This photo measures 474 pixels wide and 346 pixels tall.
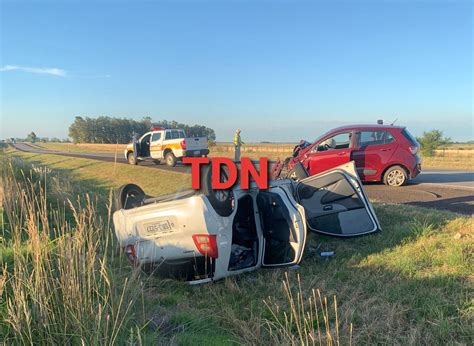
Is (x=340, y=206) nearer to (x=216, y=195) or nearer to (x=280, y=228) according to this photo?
(x=280, y=228)

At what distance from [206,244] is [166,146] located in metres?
16.6

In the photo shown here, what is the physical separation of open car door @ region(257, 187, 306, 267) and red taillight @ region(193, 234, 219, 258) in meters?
0.93

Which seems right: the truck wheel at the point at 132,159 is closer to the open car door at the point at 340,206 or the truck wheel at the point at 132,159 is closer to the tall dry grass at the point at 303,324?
the open car door at the point at 340,206

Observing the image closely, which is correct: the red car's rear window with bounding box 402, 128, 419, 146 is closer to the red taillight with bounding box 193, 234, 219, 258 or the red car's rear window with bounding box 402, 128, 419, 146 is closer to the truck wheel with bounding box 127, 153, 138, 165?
the red taillight with bounding box 193, 234, 219, 258

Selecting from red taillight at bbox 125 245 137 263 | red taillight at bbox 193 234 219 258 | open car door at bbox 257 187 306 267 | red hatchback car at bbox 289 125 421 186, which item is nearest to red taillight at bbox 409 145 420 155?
red hatchback car at bbox 289 125 421 186

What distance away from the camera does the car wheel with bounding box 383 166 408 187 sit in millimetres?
10227

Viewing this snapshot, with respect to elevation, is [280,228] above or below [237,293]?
above

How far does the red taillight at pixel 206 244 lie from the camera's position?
3.46m

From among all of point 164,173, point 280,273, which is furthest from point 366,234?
point 164,173

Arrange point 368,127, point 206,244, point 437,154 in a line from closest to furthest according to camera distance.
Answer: point 206,244 < point 368,127 < point 437,154

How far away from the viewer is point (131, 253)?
386 cm

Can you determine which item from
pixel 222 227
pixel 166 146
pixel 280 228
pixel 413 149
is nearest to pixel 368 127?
pixel 413 149

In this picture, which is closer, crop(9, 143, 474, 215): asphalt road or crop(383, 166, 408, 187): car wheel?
crop(9, 143, 474, 215): asphalt road

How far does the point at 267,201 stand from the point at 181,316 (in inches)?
68.6
